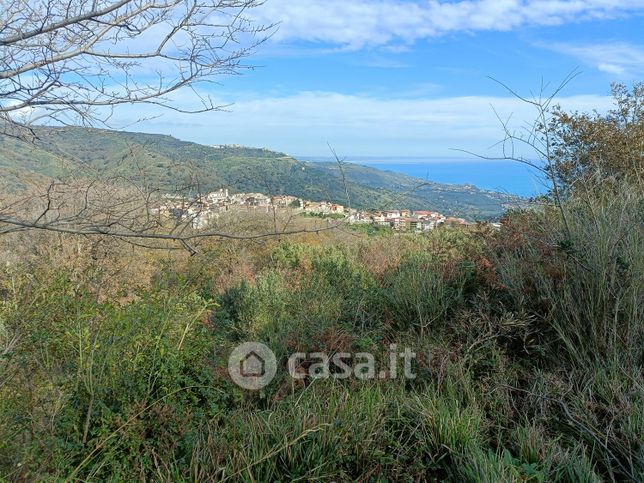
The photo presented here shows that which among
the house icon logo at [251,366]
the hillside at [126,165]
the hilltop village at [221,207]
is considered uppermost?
the hillside at [126,165]

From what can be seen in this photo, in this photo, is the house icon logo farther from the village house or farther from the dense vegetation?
the village house

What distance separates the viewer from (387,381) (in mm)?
3885

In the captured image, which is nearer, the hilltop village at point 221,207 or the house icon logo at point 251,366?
the hilltop village at point 221,207

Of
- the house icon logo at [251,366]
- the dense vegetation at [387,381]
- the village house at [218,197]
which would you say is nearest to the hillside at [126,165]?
the village house at [218,197]

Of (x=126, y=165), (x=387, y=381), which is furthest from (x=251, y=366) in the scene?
(x=126, y=165)

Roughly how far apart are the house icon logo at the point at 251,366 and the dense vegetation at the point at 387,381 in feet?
0.28

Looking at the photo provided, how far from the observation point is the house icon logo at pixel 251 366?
388 cm

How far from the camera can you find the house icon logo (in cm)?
388

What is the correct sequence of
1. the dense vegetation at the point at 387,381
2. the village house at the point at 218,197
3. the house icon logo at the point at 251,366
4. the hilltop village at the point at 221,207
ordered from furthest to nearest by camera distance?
the house icon logo at the point at 251,366 → the village house at the point at 218,197 → the hilltop village at the point at 221,207 → the dense vegetation at the point at 387,381

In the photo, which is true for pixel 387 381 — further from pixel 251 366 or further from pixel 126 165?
pixel 126 165

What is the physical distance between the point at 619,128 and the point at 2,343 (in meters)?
9.31

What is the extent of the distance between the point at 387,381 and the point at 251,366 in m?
1.16

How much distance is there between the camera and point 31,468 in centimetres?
225

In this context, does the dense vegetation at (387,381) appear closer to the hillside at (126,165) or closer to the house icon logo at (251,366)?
the house icon logo at (251,366)
